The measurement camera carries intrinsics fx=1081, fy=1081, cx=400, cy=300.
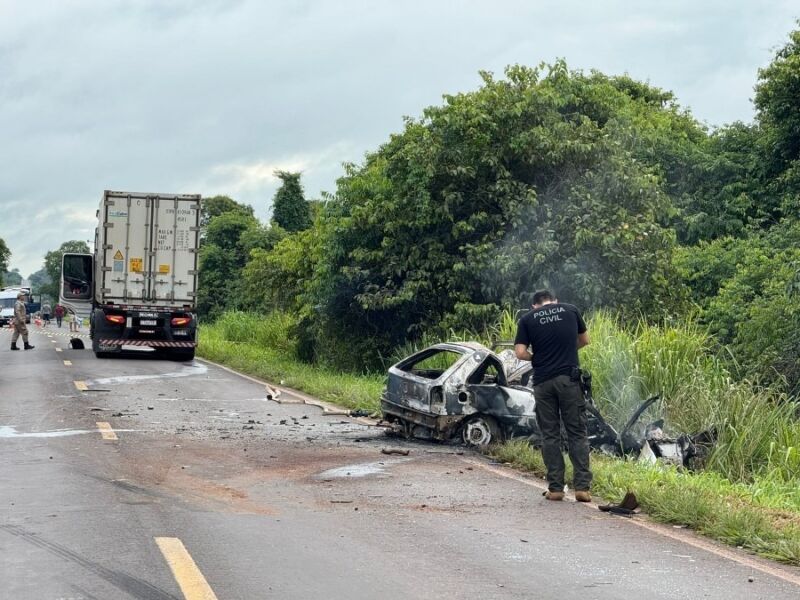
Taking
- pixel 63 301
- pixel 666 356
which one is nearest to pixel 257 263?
pixel 63 301

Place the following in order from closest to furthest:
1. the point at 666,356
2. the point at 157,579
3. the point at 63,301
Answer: the point at 157,579 < the point at 666,356 < the point at 63,301

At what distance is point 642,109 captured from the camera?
138 feet

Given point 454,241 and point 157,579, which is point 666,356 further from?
point 157,579

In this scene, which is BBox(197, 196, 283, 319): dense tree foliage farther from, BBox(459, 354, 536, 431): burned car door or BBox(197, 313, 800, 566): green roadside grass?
BBox(459, 354, 536, 431): burned car door

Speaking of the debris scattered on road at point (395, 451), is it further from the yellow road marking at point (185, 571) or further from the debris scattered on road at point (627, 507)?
the yellow road marking at point (185, 571)

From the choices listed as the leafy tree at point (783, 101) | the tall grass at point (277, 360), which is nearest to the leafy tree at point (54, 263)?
the tall grass at point (277, 360)

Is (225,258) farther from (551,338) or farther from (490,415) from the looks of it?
(551,338)

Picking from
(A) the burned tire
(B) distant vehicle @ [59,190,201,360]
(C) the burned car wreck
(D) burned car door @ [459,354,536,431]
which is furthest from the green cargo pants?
(B) distant vehicle @ [59,190,201,360]

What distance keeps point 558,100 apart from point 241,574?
16711 mm

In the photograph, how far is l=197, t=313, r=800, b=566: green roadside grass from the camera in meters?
7.95

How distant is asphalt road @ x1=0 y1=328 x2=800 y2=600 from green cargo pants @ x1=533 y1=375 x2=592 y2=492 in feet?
A: 1.13

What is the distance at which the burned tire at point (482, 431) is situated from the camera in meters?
12.4

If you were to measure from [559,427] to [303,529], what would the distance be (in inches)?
117

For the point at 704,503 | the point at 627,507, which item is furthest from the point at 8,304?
the point at 704,503
